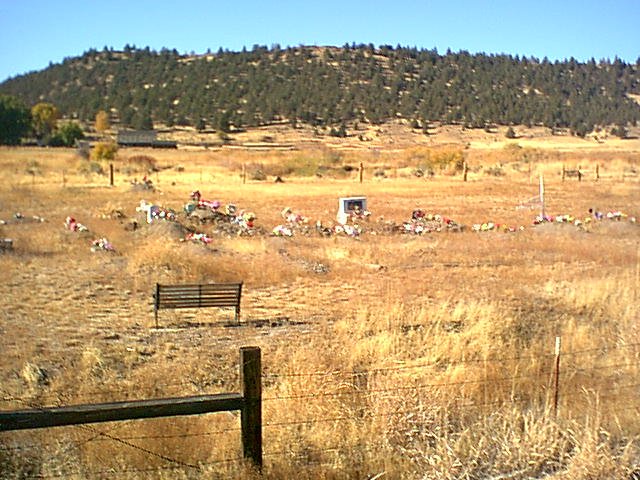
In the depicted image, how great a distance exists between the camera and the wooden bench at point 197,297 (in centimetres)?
1219

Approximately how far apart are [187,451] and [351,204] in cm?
2046

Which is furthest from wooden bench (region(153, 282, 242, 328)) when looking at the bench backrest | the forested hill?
the forested hill

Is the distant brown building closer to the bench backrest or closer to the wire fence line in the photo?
the bench backrest

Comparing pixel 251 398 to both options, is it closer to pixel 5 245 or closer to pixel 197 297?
pixel 197 297

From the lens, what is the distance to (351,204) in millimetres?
26438

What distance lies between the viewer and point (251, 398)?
205 inches

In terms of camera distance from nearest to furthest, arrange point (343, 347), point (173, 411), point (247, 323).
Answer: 1. point (173, 411)
2. point (343, 347)
3. point (247, 323)

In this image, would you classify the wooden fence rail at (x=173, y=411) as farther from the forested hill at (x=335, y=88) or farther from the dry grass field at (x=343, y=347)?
the forested hill at (x=335, y=88)

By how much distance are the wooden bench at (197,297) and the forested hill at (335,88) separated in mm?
87439

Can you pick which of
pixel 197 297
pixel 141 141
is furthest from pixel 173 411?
pixel 141 141

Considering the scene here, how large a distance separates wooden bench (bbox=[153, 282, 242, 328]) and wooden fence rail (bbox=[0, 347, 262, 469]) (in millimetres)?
6907

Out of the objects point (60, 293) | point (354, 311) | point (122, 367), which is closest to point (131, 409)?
point (122, 367)

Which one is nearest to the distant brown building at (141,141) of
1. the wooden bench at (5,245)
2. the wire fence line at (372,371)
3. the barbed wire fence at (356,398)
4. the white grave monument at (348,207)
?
the white grave monument at (348,207)

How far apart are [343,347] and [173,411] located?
17.7 feet
